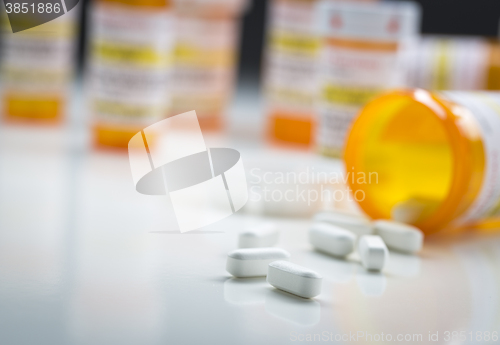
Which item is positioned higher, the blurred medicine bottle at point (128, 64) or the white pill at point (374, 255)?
the blurred medicine bottle at point (128, 64)

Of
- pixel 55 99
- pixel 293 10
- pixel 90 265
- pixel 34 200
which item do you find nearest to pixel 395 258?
pixel 90 265

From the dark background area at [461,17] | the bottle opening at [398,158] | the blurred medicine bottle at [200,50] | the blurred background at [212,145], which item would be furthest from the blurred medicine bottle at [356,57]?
the dark background area at [461,17]

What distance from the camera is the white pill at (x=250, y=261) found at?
1.87 feet

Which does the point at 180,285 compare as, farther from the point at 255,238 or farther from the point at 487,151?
the point at 487,151

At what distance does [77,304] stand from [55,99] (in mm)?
782

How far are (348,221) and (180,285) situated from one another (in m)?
0.23

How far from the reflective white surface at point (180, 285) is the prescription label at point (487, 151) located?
4 centimetres

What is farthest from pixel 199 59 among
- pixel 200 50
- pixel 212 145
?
pixel 212 145

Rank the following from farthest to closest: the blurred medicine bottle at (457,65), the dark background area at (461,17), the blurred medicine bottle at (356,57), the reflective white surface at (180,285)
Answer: the dark background area at (461,17) < the blurred medicine bottle at (457,65) < the blurred medicine bottle at (356,57) < the reflective white surface at (180,285)

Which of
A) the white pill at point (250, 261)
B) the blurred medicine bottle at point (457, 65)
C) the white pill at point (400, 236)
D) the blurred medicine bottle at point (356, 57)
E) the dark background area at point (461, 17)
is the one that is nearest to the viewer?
the white pill at point (250, 261)

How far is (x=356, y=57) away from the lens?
91 centimetres

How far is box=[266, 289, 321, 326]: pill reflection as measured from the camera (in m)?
0.50

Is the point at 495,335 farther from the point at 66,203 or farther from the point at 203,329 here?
the point at 66,203

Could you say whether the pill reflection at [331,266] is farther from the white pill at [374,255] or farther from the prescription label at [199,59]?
the prescription label at [199,59]
